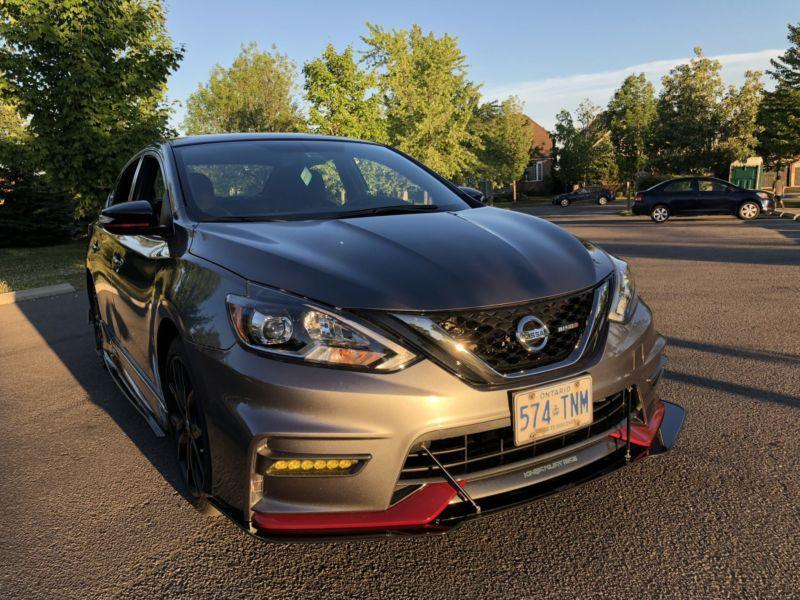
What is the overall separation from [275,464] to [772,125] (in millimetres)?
35857

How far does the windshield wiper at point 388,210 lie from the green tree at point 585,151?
4766cm

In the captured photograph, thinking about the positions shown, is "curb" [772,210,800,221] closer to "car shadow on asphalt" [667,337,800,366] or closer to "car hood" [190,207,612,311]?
"car shadow on asphalt" [667,337,800,366]

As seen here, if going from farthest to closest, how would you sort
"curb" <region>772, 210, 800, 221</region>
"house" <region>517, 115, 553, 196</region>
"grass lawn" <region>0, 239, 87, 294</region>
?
"house" <region>517, 115, 553, 196</region>
"curb" <region>772, 210, 800, 221</region>
"grass lawn" <region>0, 239, 87, 294</region>

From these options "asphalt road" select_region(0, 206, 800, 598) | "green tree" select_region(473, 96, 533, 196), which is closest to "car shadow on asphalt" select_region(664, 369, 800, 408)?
"asphalt road" select_region(0, 206, 800, 598)

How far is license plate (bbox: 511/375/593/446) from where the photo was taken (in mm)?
2004

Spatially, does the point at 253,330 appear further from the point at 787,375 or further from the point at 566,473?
the point at 787,375

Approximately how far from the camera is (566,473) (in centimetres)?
215

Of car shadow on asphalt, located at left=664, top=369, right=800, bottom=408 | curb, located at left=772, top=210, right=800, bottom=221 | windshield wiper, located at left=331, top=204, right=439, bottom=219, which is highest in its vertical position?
windshield wiper, located at left=331, top=204, right=439, bottom=219

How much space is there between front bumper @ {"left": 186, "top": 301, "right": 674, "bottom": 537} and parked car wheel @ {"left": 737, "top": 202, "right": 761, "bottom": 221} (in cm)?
2146

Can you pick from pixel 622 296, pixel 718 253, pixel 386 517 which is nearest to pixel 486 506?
pixel 386 517

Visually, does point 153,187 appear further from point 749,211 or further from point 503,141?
point 503,141

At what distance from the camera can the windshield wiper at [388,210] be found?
296cm

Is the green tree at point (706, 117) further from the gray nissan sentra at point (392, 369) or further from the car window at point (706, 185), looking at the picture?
the gray nissan sentra at point (392, 369)

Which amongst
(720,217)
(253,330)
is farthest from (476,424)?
(720,217)
